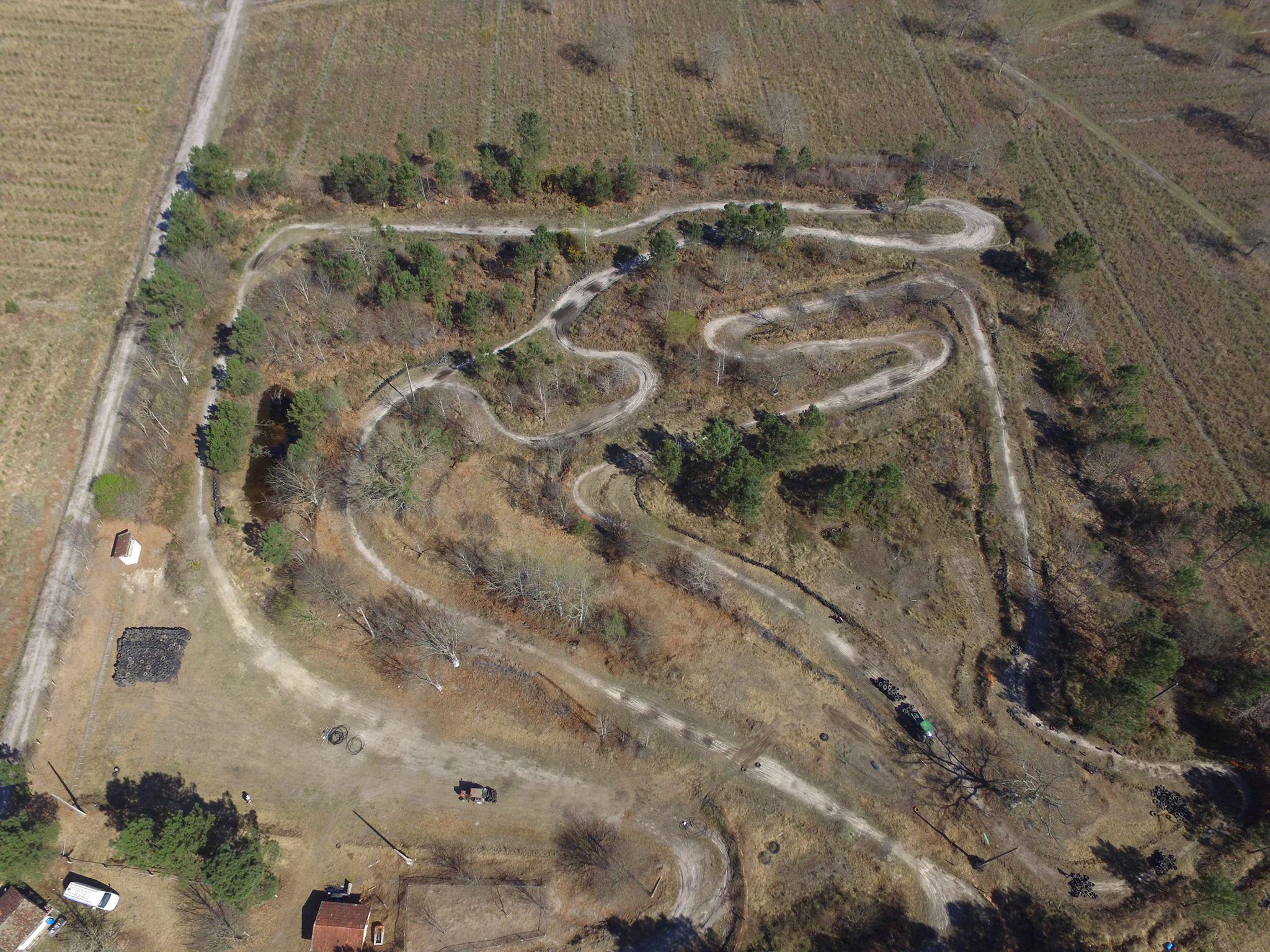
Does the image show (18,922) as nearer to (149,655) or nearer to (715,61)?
(149,655)

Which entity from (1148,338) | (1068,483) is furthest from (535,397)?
(1148,338)

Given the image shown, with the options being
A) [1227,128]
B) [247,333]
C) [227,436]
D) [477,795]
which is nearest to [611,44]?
[247,333]

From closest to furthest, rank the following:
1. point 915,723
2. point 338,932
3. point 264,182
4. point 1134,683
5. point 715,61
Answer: point 338,932, point 1134,683, point 915,723, point 264,182, point 715,61

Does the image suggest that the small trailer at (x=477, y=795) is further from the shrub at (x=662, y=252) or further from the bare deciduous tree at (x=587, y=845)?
the shrub at (x=662, y=252)

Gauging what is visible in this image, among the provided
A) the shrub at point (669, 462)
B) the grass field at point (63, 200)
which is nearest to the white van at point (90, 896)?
the grass field at point (63, 200)

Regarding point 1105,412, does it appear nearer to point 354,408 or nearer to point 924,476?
point 924,476

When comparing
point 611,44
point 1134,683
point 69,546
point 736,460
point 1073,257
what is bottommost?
point 69,546

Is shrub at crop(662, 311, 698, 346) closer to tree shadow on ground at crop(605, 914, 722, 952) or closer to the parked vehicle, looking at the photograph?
the parked vehicle
